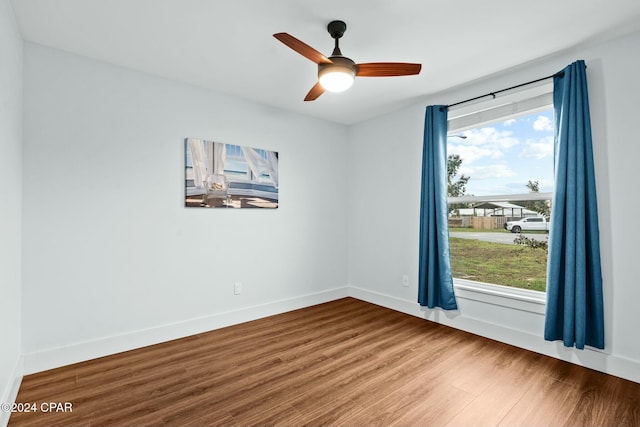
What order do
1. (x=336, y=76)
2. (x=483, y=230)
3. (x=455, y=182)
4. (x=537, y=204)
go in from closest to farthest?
(x=336, y=76)
(x=537, y=204)
(x=483, y=230)
(x=455, y=182)

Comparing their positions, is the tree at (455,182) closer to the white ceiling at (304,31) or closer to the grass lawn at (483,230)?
the grass lawn at (483,230)

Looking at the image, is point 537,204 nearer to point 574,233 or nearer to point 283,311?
point 574,233

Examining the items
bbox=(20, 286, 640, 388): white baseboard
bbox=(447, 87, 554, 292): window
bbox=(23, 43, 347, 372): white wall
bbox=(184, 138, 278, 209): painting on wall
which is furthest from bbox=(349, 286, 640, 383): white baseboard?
bbox=(184, 138, 278, 209): painting on wall

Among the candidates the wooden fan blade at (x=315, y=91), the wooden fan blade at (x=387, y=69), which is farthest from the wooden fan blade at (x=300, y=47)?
the wooden fan blade at (x=315, y=91)

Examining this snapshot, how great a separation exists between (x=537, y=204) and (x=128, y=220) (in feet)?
12.0

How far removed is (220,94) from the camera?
3.36 m

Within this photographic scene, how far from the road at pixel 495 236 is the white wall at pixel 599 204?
48 centimetres

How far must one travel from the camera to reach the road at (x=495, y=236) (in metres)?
2.93

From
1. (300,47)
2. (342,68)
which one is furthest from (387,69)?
(300,47)

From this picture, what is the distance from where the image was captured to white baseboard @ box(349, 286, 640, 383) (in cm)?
233

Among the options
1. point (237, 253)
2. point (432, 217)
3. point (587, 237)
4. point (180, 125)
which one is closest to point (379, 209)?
point (432, 217)

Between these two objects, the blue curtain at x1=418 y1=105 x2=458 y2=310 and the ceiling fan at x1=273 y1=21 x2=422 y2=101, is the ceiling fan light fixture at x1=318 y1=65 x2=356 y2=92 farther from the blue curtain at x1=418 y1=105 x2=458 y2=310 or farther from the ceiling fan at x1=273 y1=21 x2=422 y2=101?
the blue curtain at x1=418 y1=105 x2=458 y2=310

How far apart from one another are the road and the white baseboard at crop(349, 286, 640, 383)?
80 centimetres

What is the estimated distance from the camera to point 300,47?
1.92m
